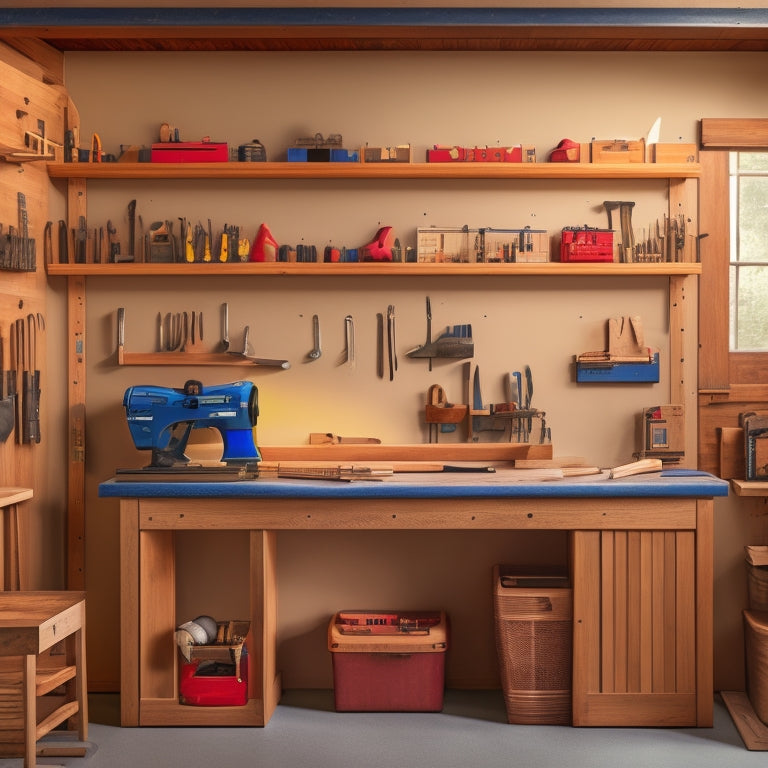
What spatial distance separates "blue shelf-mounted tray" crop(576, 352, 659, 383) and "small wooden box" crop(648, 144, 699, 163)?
870 mm

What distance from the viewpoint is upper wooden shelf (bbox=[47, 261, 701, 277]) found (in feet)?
13.4

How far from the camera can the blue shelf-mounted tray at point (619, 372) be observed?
420cm

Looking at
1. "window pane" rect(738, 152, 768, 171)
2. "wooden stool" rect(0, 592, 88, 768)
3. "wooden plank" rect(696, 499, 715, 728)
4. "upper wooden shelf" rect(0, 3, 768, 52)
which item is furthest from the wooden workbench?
"upper wooden shelf" rect(0, 3, 768, 52)

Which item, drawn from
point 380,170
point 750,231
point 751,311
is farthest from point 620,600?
point 380,170

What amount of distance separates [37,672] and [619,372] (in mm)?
2727

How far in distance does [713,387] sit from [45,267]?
10.1 ft

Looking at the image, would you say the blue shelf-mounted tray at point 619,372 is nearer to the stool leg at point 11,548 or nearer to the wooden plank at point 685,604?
A: the wooden plank at point 685,604

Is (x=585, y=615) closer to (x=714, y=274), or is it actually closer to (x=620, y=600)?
(x=620, y=600)

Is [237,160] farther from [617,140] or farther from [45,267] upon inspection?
[617,140]

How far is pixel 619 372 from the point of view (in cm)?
421

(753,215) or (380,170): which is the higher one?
(380,170)

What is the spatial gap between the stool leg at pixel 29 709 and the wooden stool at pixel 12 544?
731 millimetres

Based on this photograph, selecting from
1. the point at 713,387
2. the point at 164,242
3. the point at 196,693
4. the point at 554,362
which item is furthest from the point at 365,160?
the point at 196,693

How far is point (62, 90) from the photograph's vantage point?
4203mm
